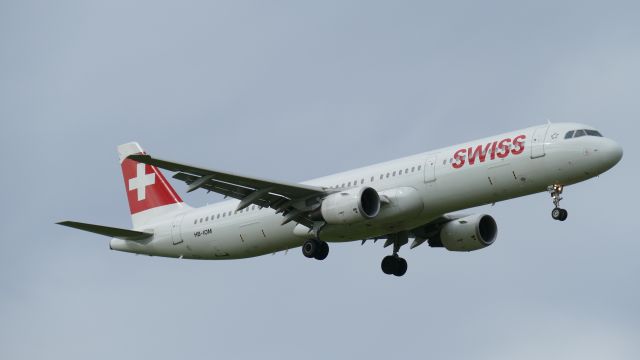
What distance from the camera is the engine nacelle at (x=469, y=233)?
52781 mm

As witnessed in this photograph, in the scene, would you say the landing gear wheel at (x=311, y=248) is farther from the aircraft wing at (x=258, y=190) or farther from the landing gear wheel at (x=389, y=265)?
the landing gear wheel at (x=389, y=265)

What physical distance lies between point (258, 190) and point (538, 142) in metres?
11.0

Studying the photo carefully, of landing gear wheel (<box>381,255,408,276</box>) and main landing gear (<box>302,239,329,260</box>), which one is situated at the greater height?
landing gear wheel (<box>381,255,408,276</box>)

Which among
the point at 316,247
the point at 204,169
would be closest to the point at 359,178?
the point at 316,247

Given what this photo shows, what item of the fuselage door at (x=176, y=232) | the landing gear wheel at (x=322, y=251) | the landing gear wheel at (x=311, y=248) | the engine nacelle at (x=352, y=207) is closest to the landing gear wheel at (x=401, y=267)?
the landing gear wheel at (x=322, y=251)

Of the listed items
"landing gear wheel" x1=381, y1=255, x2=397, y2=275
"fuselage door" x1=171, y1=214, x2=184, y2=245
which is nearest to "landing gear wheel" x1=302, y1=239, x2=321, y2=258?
"landing gear wheel" x1=381, y1=255, x2=397, y2=275

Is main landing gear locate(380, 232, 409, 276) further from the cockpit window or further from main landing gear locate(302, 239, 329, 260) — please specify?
the cockpit window

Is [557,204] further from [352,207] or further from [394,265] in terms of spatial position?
[394,265]

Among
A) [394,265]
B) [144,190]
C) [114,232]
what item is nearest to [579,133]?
[394,265]

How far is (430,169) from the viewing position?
47.8m

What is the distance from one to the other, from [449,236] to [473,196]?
21.2 feet

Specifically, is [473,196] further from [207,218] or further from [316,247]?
[207,218]

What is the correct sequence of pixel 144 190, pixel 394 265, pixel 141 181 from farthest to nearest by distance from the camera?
pixel 141 181 → pixel 144 190 → pixel 394 265

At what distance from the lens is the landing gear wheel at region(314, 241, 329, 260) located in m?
50.1
